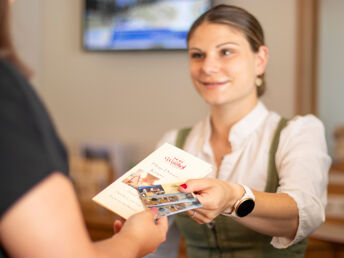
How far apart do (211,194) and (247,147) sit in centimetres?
47

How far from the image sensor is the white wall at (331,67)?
269 cm

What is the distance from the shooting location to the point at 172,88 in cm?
279

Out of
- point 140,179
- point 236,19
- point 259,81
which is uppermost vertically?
point 236,19

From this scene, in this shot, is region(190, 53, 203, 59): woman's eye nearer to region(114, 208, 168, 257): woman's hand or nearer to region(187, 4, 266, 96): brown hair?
region(187, 4, 266, 96): brown hair

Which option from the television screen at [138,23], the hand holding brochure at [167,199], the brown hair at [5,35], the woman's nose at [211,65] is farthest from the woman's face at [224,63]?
the television screen at [138,23]

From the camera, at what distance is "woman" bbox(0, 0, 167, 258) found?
0.59m

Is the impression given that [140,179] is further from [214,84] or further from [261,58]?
[261,58]

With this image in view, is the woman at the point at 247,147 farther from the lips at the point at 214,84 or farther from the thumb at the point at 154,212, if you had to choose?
the thumb at the point at 154,212

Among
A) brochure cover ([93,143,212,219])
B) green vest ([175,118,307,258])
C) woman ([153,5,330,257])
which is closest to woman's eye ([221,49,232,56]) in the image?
woman ([153,5,330,257])

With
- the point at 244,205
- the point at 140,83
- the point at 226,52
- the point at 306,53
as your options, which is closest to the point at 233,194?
the point at 244,205

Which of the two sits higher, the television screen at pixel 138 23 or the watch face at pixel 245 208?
the television screen at pixel 138 23

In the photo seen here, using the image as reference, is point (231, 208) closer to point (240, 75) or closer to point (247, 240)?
point (247, 240)

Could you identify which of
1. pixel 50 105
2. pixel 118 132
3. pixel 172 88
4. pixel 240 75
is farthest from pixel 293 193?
pixel 50 105

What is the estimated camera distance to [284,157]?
1.36 m
